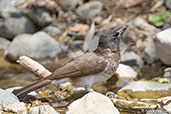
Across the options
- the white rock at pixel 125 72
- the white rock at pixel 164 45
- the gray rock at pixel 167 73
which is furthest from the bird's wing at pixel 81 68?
the gray rock at pixel 167 73

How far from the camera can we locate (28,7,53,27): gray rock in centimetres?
1186

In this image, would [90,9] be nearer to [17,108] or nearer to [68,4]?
[68,4]

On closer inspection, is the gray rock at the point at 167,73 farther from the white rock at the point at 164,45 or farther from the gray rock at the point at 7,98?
the gray rock at the point at 7,98

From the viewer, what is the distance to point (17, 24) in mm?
11875

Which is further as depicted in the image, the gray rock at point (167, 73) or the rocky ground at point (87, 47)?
the gray rock at point (167, 73)

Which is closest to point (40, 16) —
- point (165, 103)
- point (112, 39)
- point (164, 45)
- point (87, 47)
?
point (87, 47)

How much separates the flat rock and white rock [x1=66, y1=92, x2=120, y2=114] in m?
1.22

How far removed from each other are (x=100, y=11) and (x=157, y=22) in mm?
2309

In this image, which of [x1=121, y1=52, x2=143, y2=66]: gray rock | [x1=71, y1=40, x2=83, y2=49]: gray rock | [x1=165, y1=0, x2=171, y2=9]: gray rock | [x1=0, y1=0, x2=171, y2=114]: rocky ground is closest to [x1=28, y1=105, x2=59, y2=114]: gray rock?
[x1=0, y1=0, x2=171, y2=114]: rocky ground

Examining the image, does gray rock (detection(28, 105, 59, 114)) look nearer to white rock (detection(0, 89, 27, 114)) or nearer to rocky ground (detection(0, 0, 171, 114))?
rocky ground (detection(0, 0, 171, 114))

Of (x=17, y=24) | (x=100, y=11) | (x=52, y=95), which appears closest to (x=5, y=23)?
(x=17, y=24)

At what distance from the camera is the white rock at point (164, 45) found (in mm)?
8055

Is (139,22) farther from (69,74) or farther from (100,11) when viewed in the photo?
(69,74)

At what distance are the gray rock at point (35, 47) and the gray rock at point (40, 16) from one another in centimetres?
124
